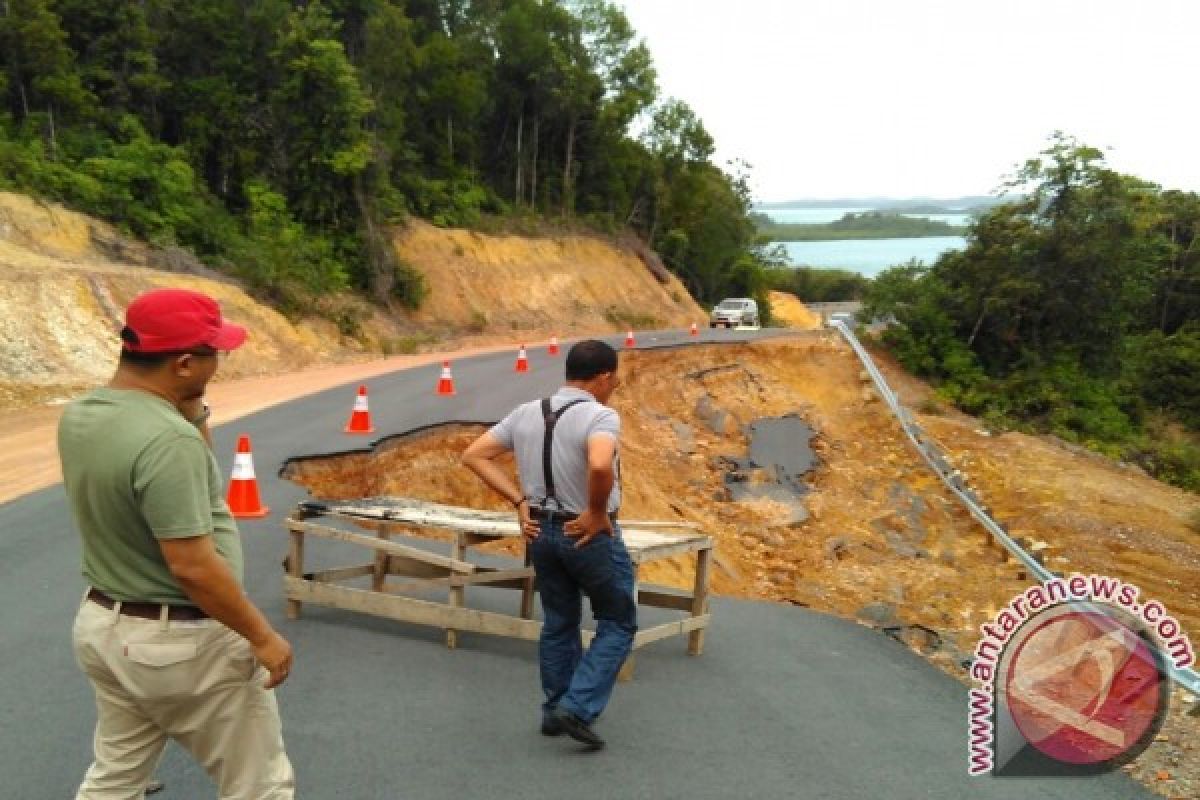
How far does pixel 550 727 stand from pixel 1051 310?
2964cm

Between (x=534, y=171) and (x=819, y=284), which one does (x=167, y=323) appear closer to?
(x=534, y=171)

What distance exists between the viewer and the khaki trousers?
8.79ft

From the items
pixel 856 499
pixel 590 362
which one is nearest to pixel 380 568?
pixel 590 362

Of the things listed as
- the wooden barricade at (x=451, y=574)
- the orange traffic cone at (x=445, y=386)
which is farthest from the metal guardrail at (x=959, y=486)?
the orange traffic cone at (x=445, y=386)

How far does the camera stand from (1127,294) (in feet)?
95.5

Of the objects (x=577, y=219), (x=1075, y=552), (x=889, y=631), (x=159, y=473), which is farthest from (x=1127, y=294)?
(x=159, y=473)

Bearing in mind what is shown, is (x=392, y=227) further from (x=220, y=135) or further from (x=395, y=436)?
(x=395, y=436)

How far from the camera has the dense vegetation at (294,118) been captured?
23031 mm

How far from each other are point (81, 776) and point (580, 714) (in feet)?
7.13

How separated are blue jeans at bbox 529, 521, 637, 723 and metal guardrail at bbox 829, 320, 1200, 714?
3875 millimetres

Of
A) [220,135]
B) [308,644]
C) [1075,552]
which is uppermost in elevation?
[220,135]

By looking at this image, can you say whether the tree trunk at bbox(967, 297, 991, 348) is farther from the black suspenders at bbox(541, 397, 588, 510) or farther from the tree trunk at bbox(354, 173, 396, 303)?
the black suspenders at bbox(541, 397, 588, 510)

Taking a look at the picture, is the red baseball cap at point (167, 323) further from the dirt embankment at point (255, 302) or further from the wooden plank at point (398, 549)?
the dirt embankment at point (255, 302)

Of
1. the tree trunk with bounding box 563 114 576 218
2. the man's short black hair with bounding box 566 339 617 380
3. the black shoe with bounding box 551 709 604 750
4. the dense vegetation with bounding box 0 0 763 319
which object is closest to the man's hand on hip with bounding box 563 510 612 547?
the man's short black hair with bounding box 566 339 617 380
